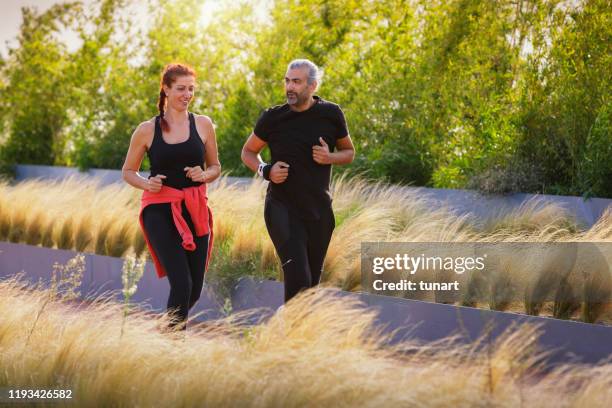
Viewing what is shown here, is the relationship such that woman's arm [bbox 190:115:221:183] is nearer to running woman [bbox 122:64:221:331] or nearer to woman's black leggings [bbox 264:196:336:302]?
running woman [bbox 122:64:221:331]

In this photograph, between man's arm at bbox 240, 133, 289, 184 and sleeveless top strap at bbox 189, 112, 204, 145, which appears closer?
man's arm at bbox 240, 133, 289, 184

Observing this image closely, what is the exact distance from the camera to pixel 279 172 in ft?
19.4

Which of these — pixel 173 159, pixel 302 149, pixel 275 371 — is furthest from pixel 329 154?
pixel 275 371

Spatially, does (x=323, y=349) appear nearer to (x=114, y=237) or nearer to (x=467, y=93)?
(x=114, y=237)

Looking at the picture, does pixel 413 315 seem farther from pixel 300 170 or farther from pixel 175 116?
pixel 175 116

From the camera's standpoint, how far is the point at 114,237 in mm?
9203

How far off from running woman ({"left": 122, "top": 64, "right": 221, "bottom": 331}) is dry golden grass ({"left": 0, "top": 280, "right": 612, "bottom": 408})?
589 mm

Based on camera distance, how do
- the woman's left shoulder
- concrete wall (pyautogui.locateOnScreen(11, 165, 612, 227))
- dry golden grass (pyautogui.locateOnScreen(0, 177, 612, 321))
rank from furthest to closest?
concrete wall (pyautogui.locateOnScreen(11, 165, 612, 227)) → dry golden grass (pyautogui.locateOnScreen(0, 177, 612, 321)) → the woman's left shoulder

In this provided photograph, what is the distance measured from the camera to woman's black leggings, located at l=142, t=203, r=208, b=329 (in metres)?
5.73

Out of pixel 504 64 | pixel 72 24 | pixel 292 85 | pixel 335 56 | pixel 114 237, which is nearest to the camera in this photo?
pixel 292 85

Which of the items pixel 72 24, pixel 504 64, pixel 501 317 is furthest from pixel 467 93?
Result: pixel 72 24

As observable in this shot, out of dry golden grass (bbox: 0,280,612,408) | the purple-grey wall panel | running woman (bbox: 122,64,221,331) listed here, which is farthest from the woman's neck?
the purple-grey wall panel

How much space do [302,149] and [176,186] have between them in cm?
78

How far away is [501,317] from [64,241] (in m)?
4.86
